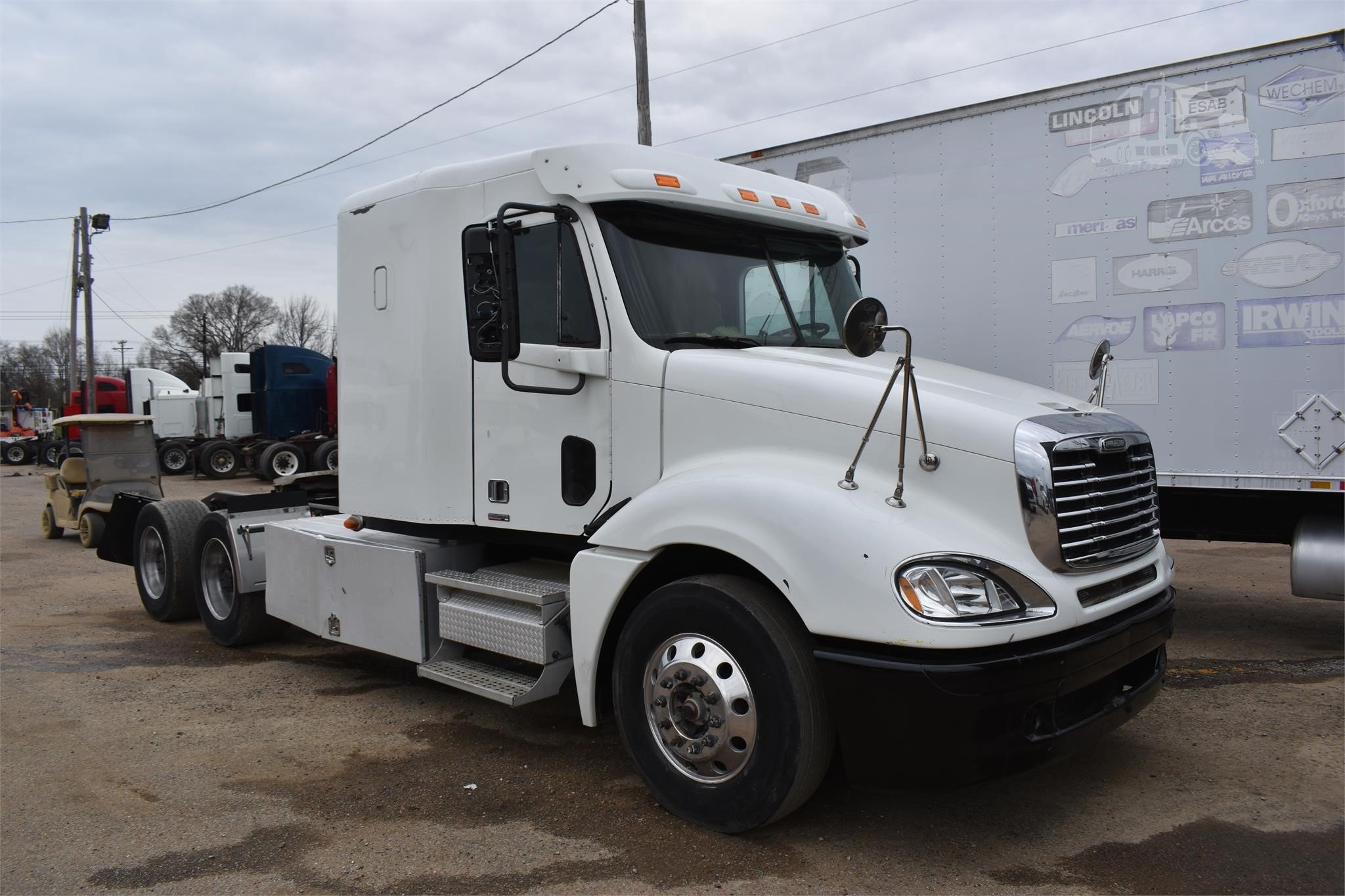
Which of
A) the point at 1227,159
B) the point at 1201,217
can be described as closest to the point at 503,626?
the point at 1201,217

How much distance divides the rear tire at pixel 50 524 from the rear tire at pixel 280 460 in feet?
26.1

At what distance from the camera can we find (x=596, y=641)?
4.26 m

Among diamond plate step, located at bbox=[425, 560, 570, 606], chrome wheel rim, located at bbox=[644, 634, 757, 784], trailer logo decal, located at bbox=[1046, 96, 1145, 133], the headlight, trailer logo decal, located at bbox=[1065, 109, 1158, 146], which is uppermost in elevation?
trailer logo decal, located at bbox=[1046, 96, 1145, 133]

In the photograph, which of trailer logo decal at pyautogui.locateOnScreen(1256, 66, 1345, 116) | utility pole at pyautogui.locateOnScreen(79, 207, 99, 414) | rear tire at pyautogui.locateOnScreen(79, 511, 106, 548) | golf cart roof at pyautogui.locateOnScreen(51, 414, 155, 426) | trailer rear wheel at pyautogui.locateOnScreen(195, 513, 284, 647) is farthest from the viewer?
utility pole at pyautogui.locateOnScreen(79, 207, 99, 414)

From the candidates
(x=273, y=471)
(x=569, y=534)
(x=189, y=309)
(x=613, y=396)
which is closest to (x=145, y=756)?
(x=569, y=534)

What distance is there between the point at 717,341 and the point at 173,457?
88.6ft

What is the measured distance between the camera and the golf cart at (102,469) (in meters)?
14.0

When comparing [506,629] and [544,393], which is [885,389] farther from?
[506,629]

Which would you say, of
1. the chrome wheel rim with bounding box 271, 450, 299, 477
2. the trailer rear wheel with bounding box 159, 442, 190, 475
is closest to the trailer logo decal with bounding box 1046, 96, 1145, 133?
the chrome wheel rim with bounding box 271, 450, 299, 477

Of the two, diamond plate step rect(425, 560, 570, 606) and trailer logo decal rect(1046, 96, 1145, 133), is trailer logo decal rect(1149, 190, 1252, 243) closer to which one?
trailer logo decal rect(1046, 96, 1145, 133)

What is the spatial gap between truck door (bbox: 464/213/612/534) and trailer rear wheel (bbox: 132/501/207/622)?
4114 mm

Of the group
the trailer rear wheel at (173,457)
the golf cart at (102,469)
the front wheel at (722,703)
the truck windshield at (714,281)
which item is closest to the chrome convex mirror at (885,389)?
the front wheel at (722,703)

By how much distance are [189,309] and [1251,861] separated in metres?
80.0

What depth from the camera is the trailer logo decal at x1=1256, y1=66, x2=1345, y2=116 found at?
604cm
